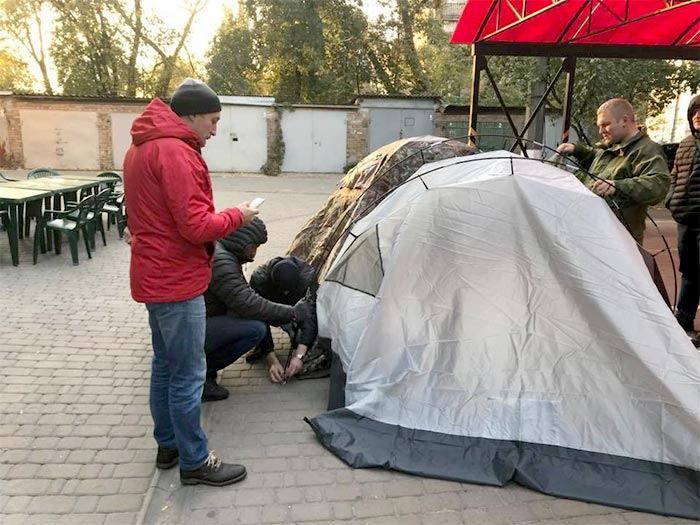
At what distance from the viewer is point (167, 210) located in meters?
2.33

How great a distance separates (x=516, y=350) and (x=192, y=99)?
2.08 meters

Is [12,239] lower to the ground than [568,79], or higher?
lower

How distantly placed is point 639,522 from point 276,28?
2534 centimetres

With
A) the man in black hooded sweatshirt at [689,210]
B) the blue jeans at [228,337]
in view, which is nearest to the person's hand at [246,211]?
the blue jeans at [228,337]

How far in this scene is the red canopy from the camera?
6.42m

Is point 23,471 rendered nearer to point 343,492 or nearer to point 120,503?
point 120,503

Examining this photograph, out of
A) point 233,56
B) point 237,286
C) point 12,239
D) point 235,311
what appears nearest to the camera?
point 237,286

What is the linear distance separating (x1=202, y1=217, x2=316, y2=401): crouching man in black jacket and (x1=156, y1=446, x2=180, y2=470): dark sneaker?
2.40ft

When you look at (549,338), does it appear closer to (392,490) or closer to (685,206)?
(392,490)

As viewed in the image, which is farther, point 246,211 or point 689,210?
point 689,210

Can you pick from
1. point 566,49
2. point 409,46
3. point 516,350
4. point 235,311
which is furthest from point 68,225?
point 409,46

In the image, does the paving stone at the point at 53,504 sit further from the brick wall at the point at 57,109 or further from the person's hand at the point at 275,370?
the brick wall at the point at 57,109

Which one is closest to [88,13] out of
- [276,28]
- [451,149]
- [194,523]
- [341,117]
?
[276,28]

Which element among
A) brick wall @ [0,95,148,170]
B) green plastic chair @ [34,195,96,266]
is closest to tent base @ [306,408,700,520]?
green plastic chair @ [34,195,96,266]
